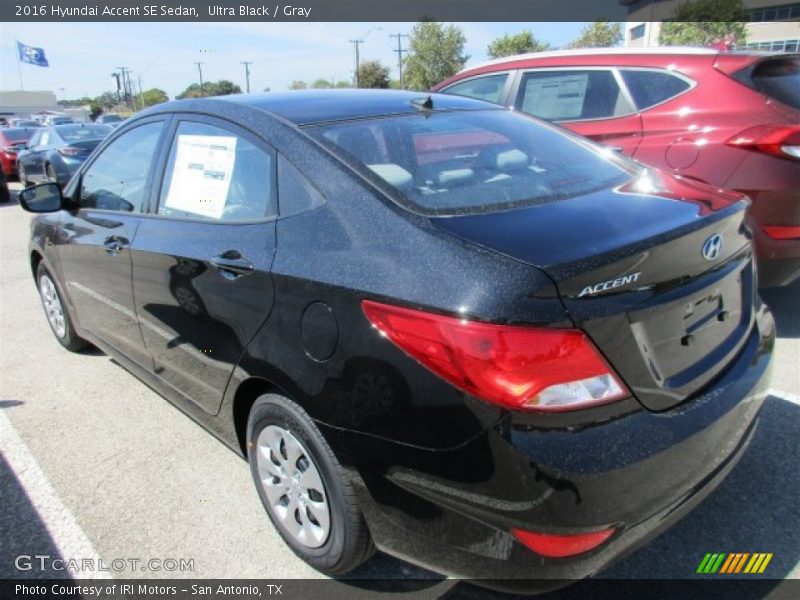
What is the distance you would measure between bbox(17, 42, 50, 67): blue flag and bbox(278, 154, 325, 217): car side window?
6582 cm

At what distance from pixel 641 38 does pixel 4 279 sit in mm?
79582

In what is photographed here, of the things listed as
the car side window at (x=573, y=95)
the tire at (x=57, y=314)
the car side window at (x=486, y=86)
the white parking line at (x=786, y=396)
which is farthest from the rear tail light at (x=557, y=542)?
the car side window at (x=486, y=86)

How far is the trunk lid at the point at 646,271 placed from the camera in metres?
1.62

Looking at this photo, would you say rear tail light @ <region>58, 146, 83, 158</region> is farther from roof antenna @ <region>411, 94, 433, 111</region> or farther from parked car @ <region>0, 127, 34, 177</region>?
roof antenna @ <region>411, 94, 433, 111</region>

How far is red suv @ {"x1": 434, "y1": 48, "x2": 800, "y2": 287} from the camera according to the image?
143 inches

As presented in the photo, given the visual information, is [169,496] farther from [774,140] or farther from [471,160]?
[774,140]

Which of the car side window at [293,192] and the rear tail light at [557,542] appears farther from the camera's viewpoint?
the car side window at [293,192]

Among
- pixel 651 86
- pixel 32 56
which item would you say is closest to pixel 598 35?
pixel 32 56

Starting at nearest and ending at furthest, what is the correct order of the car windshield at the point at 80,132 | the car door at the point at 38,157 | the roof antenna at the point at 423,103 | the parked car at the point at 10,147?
the roof antenna at the point at 423,103
the car windshield at the point at 80,132
the car door at the point at 38,157
the parked car at the point at 10,147

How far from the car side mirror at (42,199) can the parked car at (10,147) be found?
600 inches

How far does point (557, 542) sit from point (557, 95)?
4335 mm

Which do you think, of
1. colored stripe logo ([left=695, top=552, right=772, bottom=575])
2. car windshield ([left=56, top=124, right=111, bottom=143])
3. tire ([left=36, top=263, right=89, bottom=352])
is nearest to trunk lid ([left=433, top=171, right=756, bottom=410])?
colored stripe logo ([left=695, top=552, right=772, bottom=575])

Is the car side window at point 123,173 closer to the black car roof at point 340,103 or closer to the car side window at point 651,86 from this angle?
the black car roof at point 340,103

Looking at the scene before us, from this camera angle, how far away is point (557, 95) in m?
5.11
